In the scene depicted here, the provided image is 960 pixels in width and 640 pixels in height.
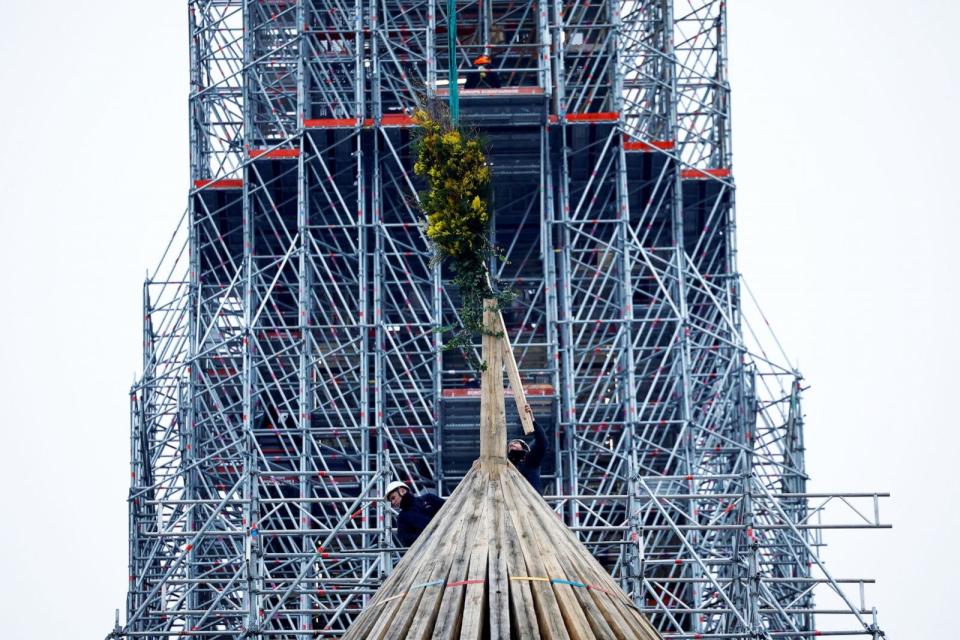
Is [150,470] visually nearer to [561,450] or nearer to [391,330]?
[391,330]

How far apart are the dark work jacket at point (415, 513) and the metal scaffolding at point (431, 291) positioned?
15.5 meters

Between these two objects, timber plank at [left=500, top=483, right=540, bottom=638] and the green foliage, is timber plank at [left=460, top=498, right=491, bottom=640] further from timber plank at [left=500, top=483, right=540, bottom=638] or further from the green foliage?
the green foliage

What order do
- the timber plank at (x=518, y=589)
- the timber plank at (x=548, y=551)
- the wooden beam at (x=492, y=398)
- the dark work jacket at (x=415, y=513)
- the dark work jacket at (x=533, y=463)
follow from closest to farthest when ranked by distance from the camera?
the timber plank at (x=518, y=589) → the timber plank at (x=548, y=551) → the wooden beam at (x=492, y=398) → the dark work jacket at (x=533, y=463) → the dark work jacket at (x=415, y=513)

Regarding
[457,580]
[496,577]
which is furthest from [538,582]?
[457,580]

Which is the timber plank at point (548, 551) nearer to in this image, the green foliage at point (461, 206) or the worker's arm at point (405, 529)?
the green foliage at point (461, 206)

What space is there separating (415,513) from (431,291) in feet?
64.8

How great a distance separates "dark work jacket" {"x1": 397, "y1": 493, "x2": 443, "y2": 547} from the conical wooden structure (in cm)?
303

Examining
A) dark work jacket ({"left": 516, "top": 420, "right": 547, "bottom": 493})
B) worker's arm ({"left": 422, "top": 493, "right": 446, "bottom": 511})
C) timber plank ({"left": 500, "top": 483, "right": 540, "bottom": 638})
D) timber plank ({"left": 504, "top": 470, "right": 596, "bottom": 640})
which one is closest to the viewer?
timber plank ({"left": 500, "top": 483, "right": 540, "bottom": 638})

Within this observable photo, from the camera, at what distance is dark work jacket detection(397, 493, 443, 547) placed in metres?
19.4

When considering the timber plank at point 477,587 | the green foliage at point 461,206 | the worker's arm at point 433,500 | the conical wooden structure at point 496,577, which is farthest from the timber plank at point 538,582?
the worker's arm at point 433,500

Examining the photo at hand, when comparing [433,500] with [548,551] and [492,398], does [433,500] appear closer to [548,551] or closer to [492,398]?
[492,398]

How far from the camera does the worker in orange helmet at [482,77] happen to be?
38.5 metres

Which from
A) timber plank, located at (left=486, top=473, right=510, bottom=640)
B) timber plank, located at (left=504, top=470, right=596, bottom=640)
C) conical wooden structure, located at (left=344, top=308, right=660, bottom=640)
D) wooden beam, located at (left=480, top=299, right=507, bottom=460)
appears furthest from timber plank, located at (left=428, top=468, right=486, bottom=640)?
wooden beam, located at (left=480, top=299, right=507, bottom=460)

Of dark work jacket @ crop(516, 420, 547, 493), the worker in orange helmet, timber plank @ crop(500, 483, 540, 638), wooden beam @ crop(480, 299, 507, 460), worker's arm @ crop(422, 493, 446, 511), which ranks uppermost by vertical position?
the worker in orange helmet
